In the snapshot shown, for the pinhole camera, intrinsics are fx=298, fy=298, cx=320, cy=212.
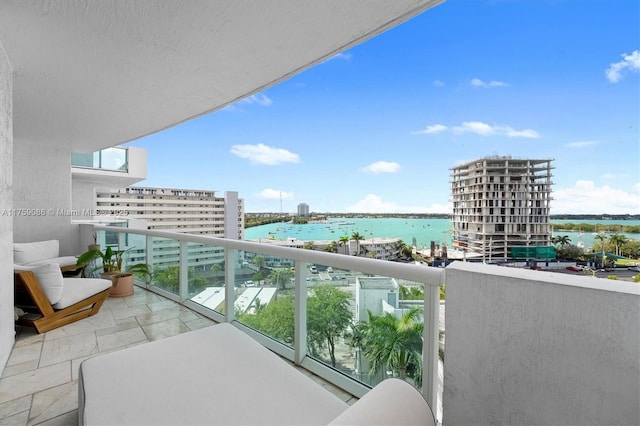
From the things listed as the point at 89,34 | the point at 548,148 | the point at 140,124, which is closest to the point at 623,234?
the point at 89,34

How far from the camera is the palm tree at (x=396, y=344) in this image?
5.61ft

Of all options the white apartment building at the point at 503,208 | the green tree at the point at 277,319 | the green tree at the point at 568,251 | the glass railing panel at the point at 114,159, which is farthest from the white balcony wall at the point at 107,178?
the green tree at the point at 568,251

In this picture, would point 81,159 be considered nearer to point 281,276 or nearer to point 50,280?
point 50,280

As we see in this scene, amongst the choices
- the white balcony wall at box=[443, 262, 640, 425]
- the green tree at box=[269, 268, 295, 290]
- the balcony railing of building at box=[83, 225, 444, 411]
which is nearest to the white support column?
the balcony railing of building at box=[83, 225, 444, 411]

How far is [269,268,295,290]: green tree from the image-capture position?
2640mm

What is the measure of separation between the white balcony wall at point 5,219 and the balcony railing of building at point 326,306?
5.68 ft

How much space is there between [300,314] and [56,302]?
289 centimetres

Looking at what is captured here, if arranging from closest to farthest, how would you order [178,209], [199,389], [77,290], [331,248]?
[199,389]
[77,290]
[331,248]
[178,209]

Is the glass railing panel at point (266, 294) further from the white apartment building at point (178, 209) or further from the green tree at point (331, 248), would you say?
the white apartment building at point (178, 209)

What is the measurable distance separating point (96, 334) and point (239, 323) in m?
1.55

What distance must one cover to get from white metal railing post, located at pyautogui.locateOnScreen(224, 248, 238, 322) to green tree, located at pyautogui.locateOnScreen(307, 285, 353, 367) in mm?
1298

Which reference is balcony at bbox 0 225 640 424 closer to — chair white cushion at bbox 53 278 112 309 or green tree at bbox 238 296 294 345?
green tree at bbox 238 296 294 345

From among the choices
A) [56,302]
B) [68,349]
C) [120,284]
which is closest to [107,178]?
[120,284]

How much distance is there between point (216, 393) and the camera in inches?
51.1
